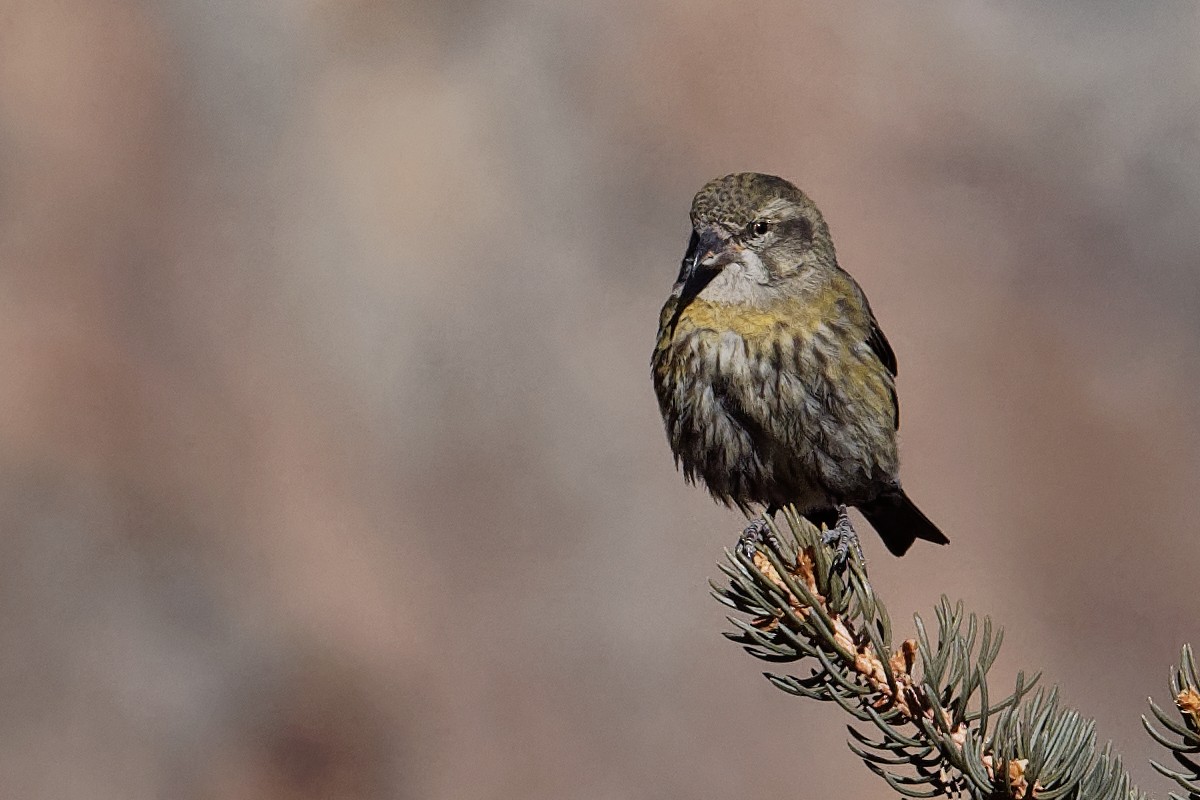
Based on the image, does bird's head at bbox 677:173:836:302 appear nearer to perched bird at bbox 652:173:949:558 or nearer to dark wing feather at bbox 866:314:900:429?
perched bird at bbox 652:173:949:558

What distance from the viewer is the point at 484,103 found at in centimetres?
800

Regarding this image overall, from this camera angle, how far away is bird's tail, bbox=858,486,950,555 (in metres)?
4.34

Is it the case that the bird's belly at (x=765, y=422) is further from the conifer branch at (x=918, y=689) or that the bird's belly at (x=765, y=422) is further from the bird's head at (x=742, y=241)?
the conifer branch at (x=918, y=689)

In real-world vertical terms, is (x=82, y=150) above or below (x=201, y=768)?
above

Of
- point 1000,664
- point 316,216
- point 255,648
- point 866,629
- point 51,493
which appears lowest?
point 866,629

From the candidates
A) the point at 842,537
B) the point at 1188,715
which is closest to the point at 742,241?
the point at 842,537

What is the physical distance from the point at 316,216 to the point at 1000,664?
14.4ft

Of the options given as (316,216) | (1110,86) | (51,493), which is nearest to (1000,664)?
(1110,86)

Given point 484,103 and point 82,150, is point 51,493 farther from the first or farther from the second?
point 484,103

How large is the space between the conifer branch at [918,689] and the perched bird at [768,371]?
1182 mm

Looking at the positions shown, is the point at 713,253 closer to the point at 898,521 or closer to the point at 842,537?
the point at 842,537

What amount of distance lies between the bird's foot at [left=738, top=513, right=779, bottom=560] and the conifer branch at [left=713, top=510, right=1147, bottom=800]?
0.04 m

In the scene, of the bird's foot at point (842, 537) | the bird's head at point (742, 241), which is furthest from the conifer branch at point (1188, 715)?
the bird's head at point (742, 241)

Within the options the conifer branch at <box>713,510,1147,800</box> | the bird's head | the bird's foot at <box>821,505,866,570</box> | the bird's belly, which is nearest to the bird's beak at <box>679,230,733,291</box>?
the bird's head
